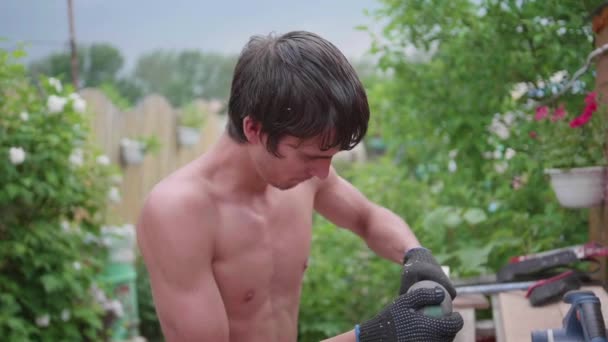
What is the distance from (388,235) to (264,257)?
0.43m

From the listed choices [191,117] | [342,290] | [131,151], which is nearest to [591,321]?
[342,290]

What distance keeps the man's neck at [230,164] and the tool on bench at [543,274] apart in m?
0.92

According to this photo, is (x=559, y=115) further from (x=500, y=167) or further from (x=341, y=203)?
(x=500, y=167)

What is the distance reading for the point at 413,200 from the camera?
14.1ft

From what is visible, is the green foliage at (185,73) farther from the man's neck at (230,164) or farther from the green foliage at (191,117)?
the man's neck at (230,164)

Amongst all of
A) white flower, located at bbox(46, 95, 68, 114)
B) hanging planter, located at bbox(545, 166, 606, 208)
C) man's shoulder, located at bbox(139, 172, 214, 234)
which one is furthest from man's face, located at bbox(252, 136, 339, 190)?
→ white flower, located at bbox(46, 95, 68, 114)

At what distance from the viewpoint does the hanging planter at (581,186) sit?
233 cm

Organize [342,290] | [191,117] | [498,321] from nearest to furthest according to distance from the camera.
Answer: [498,321] → [342,290] → [191,117]

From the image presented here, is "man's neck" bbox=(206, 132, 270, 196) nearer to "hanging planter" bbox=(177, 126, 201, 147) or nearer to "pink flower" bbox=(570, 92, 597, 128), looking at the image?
"pink flower" bbox=(570, 92, 597, 128)

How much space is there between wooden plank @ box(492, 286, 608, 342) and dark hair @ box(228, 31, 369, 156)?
69 centimetres

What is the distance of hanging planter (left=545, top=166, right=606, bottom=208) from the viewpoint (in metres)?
2.33

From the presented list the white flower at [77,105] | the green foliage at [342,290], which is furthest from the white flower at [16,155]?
the green foliage at [342,290]

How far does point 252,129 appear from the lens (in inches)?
72.1

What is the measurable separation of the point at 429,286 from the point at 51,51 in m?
5.03
